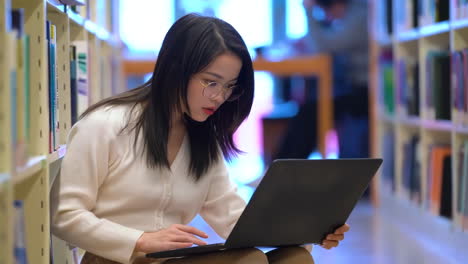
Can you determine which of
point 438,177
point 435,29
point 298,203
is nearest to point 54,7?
point 298,203

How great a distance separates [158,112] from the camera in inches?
56.1

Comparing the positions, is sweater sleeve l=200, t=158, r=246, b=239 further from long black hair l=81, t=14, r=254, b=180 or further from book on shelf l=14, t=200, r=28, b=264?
book on shelf l=14, t=200, r=28, b=264

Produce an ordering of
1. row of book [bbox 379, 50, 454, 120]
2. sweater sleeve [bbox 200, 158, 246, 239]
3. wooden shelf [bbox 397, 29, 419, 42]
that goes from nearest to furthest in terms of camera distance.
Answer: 1. sweater sleeve [bbox 200, 158, 246, 239]
2. row of book [bbox 379, 50, 454, 120]
3. wooden shelf [bbox 397, 29, 419, 42]

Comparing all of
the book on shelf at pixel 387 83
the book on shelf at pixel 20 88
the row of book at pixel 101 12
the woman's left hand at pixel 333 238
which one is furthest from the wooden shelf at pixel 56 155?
the book on shelf at pixel 387 83

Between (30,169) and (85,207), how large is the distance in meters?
0.20

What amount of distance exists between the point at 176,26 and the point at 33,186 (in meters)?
0.42

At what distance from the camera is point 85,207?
1.35 metres

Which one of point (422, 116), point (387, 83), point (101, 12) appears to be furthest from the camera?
point (387, 83)

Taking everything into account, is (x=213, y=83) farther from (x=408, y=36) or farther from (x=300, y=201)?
(x=408, y=36)

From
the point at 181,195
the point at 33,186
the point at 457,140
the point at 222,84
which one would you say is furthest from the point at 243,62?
the point at 457,140

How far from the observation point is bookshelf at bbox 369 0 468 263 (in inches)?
103

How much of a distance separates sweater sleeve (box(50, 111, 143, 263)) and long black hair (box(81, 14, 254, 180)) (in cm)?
9

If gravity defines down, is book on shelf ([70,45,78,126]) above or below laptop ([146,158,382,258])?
above

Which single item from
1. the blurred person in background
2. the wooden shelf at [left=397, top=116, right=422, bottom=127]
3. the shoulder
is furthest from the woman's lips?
the blurred person in background
